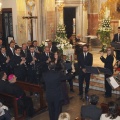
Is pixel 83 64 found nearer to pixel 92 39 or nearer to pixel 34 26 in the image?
pixel 34 26

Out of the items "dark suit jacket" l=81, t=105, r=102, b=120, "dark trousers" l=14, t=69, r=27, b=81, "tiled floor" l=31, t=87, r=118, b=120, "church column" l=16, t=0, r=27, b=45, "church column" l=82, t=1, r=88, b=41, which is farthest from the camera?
"church column" l=82, t=1, r=88, b=41

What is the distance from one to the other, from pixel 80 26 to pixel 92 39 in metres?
1.15

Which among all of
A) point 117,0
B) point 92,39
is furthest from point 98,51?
point 117,0

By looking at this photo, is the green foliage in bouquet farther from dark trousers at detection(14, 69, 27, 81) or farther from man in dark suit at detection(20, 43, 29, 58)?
dark trousers at detection(14, 69, 27, 81)

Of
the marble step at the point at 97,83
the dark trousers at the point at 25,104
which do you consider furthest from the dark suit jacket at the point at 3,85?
the marble step at the point at 97,83

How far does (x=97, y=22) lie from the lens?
17.3 m

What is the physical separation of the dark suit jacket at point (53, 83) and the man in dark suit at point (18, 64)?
3232 millimetres

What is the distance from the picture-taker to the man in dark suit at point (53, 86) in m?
6.69

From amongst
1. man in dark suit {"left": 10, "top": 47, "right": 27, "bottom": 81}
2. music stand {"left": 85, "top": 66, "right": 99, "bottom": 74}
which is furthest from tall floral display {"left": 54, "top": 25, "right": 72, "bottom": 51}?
music stand {"left": 85, "top": 66, "right": 99, "bottom": 74}

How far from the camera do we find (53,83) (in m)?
6.75

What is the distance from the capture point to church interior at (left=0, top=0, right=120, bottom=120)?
37.1ft

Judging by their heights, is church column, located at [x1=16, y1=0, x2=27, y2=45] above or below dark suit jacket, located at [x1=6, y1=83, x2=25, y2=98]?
above

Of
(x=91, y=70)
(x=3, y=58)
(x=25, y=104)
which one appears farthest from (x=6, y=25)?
(x=25, y=104)

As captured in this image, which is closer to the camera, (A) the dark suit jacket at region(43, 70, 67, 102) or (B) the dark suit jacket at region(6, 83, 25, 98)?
(A) the dark suit jacket at region(43, 70, 67, 102)
